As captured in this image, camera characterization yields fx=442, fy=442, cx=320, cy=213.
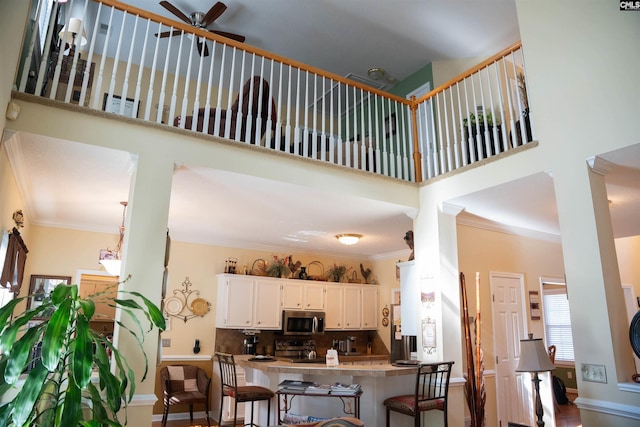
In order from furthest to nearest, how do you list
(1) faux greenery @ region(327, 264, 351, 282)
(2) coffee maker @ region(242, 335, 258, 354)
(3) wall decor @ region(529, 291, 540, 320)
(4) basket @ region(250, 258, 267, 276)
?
(1) faux greenery @ region(327, 264, 351, 282) < (4) basket @ region(250, 258, 267, 276) < (2) coffee maker @ region(242, 335, 258, 354) < (3) wall decor @ region(529, 291, 540, 320)

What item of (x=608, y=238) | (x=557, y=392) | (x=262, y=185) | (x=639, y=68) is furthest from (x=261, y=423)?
(x=557, y=392)

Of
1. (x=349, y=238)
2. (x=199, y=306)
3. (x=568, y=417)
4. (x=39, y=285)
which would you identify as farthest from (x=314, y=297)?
(x=568, y=417)

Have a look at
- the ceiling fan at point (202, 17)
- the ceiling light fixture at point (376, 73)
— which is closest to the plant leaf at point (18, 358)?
the ceiling fan at point (202, 17)

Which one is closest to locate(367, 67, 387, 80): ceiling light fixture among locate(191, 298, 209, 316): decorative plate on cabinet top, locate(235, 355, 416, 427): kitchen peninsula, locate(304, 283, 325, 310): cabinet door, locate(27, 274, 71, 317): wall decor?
locate(304, 283, 325, 310): cabinet door

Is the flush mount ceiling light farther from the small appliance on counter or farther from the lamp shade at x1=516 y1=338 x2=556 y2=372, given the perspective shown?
the lamp shade at x1=516 y1=338 x2=556 y2=372

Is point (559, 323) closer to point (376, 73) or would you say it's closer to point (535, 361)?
point (376, 73)

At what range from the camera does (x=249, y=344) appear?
7223 mm

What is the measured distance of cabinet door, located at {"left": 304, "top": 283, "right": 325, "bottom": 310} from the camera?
8.00 m

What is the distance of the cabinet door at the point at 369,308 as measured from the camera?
28.1 feet

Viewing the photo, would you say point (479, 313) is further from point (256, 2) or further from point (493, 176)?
point (256, 2)

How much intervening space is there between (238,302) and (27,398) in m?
5.01

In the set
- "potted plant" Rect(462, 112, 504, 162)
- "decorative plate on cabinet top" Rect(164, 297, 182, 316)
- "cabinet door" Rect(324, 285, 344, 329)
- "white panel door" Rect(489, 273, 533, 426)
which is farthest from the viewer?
"cabinet door" Rect(324, 285, 344, 329)

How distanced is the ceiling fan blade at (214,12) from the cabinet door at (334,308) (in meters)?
4.90

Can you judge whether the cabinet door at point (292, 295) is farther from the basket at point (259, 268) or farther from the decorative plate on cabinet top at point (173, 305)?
the decorative plate on cabinet top at point (173, 305)
